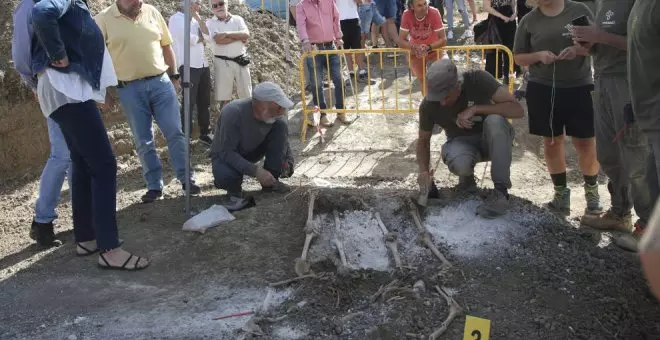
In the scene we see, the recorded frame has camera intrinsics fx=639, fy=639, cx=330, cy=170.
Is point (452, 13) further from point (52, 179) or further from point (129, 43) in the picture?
point (52, 179)

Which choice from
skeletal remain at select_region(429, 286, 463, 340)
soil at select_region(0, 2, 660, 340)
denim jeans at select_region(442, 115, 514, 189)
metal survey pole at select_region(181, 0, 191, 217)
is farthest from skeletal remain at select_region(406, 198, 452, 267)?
metal survey pole at select_region(181, 0, 191, 217)

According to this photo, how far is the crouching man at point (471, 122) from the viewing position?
510 cm

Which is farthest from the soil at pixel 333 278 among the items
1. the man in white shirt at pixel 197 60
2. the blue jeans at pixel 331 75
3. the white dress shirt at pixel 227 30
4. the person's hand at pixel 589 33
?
the blue jeans at pixel 331 75

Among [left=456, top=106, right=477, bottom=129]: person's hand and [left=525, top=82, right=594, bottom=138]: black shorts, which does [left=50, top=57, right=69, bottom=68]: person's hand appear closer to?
[left=456, top=106, right=477, bottom=129]: person's hand

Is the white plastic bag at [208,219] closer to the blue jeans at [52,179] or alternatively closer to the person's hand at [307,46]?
the blue jeans at [52,179]

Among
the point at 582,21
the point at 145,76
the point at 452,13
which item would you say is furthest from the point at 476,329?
the point at 452,13

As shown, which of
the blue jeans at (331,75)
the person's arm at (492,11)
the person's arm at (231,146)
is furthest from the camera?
the person's arm at (492,11)

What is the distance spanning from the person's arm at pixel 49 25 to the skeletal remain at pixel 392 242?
2.62m

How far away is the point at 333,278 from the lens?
13.6 feet

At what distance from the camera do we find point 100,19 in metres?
5.81

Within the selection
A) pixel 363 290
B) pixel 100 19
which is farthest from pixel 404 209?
pixel 100 19

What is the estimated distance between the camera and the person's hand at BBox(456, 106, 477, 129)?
5.30 metres

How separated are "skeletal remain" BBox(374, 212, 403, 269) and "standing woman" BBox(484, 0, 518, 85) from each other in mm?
4690

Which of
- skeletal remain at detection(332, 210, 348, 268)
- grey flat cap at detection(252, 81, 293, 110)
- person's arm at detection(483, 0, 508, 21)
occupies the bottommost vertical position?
skeletal remain at detection(332, 210, 348, 268)
